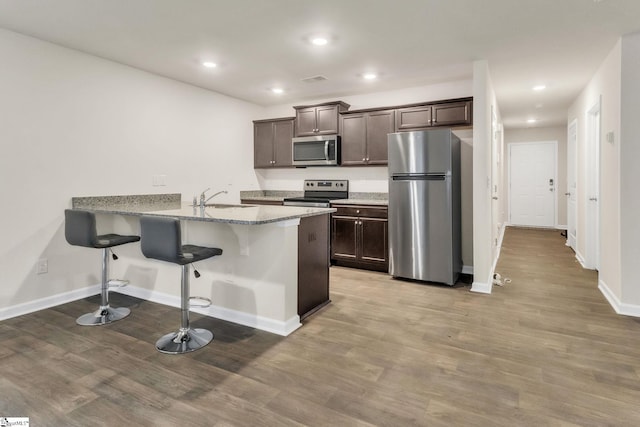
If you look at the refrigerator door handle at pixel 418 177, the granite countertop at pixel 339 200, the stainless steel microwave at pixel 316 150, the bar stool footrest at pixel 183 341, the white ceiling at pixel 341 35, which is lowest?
the bar stool footrest at pixel 183 341

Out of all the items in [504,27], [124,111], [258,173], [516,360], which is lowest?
[516,360]

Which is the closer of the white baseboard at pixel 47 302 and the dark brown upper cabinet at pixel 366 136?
the white baseboard at pixel 47 302

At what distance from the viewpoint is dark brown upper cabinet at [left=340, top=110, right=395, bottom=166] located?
481cm

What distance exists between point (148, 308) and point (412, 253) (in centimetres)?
281

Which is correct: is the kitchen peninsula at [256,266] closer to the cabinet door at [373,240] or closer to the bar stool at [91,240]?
the bar stool at [91,240]

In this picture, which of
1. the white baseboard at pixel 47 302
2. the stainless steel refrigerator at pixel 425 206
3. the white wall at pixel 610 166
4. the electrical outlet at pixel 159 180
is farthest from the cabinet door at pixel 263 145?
the white wall at pixel 610 166

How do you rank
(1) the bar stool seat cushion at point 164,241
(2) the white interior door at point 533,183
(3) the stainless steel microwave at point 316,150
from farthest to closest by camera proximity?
(2) the white interior door at point 533,183
(3) the stainless steel microwave at point 316,150
(1) the bar stool seat cushion at point 164,241

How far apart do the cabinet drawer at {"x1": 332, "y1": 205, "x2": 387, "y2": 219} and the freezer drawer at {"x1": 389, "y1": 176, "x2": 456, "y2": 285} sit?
0.91ft

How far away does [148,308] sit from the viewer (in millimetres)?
3336

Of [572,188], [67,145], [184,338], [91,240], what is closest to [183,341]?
[184,338]

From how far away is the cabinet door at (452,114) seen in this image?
425 centimetres

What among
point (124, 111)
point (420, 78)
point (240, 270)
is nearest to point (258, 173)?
point (124, 111)

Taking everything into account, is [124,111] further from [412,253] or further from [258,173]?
[412,253]

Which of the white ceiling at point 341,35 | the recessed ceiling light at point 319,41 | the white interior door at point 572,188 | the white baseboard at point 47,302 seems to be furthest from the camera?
the white interior door at point 572,188
